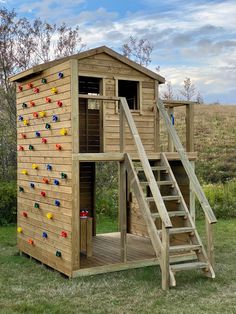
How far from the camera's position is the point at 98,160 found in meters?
7.88

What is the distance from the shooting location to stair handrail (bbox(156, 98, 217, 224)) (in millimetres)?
7434

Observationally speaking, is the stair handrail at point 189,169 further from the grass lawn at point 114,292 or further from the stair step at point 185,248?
the grass lawn at point 114,292

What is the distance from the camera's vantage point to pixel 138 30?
1947 cm

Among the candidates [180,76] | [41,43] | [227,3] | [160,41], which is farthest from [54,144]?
[180,76]

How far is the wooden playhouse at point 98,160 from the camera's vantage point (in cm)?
754

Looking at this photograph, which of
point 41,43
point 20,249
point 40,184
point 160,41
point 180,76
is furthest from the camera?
point 180,76

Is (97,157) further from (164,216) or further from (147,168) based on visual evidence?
(164,216)

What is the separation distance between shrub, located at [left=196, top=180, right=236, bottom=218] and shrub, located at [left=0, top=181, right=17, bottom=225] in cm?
610

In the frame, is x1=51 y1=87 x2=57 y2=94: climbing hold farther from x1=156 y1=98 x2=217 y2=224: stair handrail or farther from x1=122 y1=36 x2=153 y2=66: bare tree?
x1=122 y1=36 x2=153 y2=66: bare tree

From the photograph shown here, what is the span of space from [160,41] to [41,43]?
5456 millimetres

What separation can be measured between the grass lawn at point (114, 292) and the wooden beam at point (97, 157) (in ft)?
6.80

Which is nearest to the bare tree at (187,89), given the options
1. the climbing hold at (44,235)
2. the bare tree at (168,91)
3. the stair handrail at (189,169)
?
the bare tree at (168,91)

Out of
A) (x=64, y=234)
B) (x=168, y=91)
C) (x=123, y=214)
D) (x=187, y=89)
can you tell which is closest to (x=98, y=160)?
(x=123, y=214)

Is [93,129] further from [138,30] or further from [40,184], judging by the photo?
[138,30]
